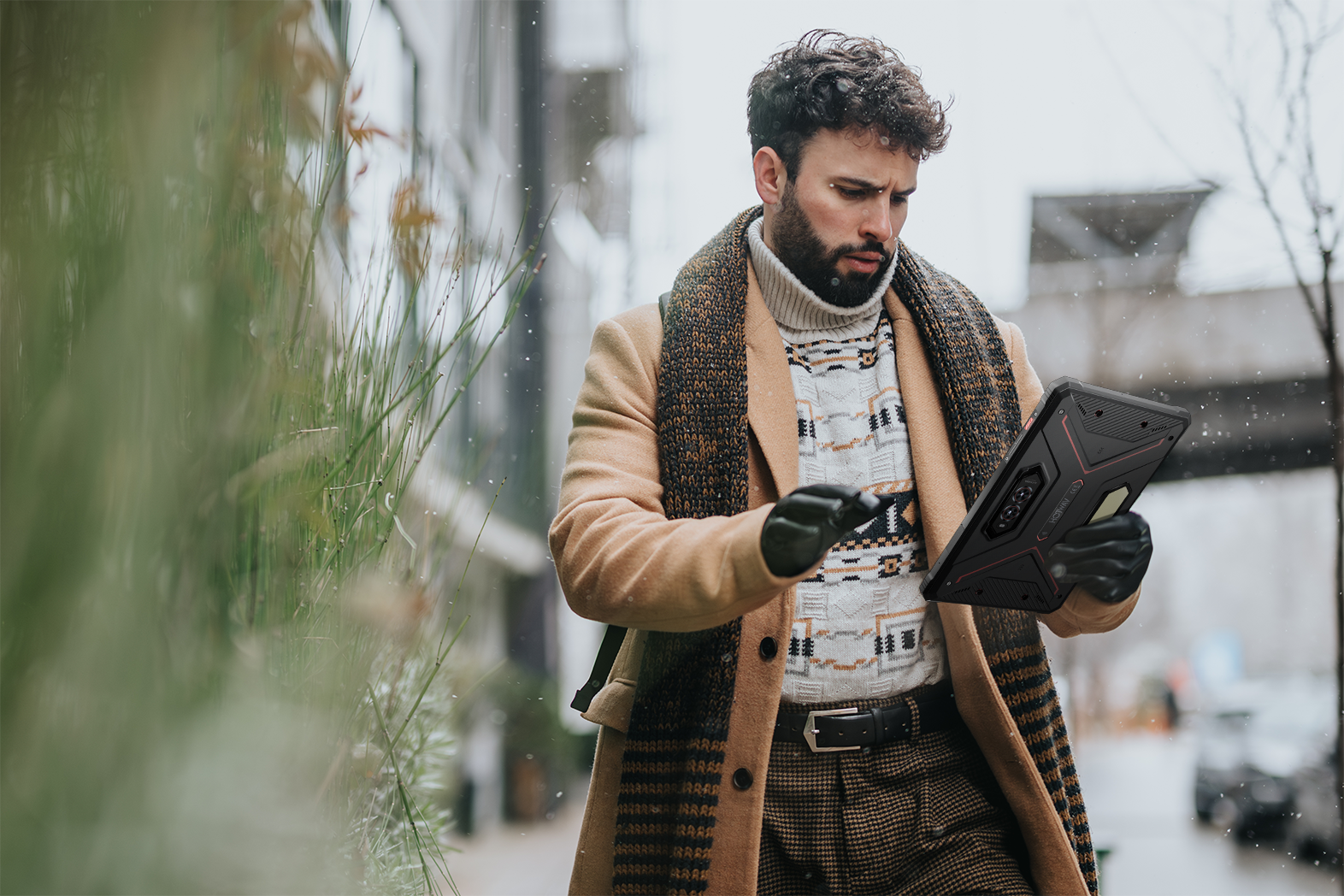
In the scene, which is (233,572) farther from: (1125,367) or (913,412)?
(1125,367)

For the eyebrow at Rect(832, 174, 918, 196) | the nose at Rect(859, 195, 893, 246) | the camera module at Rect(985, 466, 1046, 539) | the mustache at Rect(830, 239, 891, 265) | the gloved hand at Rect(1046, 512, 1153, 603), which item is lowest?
the gloved hand at Rect(1046, 512, 1153, 603)

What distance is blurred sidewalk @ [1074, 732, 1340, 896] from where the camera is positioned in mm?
1819

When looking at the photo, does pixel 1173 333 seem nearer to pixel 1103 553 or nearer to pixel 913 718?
pixel 1103 553

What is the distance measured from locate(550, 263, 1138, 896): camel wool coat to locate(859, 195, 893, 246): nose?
4.4 inches

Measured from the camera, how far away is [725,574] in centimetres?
78

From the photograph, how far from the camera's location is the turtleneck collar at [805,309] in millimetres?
1096

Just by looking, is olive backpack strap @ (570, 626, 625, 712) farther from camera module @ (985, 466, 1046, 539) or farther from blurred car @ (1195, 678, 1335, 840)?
blurred car @ (1195, 678, 1335, 840)

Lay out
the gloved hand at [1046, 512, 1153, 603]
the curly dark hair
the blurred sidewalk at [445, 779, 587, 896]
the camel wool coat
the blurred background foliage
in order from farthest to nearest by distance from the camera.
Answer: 1. the blurred sidewalk at [445, 779, 587, 896]
2. the curly dark hair
3. the gloved hand at [1046, 512, 1153, 603]
4. the camel wool coat
5. the blurred background foliage

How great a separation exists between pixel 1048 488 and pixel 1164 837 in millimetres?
1505

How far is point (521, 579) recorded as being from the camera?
1867 mm

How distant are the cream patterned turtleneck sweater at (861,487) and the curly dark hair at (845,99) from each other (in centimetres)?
14

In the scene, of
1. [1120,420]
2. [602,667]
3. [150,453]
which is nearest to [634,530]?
[602,667]

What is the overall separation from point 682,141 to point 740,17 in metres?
0.23

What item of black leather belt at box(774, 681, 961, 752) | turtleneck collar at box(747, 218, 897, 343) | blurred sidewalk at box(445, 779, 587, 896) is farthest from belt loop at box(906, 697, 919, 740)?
blurred sidewalk at box(445, 779, 587, 896)
